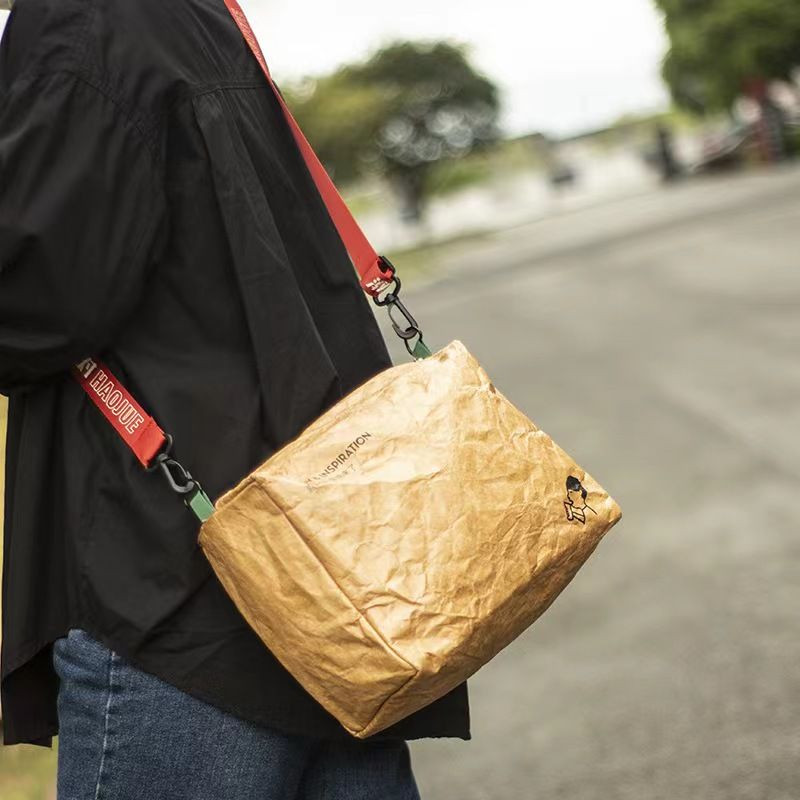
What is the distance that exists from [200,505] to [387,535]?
0.25 metres

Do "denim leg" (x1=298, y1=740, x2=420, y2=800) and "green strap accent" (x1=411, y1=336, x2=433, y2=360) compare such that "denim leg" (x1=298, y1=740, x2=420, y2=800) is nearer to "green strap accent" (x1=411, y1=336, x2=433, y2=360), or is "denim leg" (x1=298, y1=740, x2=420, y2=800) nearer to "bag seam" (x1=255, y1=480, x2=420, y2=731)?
"bag seam" (x1=255, y1=480, x2=420, y2=731)

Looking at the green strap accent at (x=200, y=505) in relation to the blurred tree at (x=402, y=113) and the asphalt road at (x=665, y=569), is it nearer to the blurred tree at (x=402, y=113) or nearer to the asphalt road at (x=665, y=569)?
the asphalt road at (x=665, y=569)

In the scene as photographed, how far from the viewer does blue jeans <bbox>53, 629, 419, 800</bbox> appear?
1.69 metres

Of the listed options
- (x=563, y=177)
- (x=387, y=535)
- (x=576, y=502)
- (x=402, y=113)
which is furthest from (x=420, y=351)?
(x=563, y=177)

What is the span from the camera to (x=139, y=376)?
1.71 meters

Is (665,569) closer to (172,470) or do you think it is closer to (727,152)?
(172,470)

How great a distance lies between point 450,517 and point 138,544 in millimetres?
410

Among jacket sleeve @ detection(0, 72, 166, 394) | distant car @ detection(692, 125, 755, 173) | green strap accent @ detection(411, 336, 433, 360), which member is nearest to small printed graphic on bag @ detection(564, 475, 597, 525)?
green strap accent @ detection(411, 336, 433, 360)

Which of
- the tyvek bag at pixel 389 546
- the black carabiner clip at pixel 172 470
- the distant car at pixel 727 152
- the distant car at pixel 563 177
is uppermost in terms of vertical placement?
the black carabiner clip at pixel 172 470

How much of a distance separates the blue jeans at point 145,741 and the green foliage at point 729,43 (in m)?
27.9

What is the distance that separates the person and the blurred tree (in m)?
30.8

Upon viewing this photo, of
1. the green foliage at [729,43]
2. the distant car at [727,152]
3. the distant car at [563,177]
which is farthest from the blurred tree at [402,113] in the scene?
the distant car at [727,152]

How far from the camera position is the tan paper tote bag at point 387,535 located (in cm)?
158

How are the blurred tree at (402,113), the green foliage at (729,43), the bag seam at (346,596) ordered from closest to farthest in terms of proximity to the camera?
the bag seam at (346,596)
the green foliage at (729,43)
the blurred tree at (402,113)
